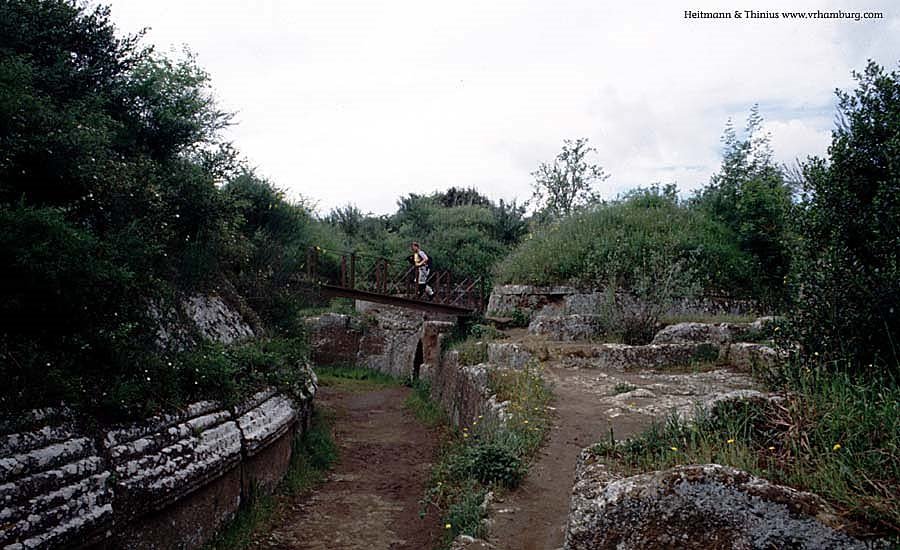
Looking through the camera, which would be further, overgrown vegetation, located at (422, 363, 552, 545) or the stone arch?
the stone arch

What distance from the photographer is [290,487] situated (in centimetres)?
762

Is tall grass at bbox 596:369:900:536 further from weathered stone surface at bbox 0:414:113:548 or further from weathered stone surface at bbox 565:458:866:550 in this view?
weathered stone surface at bbox 0:414:113:548

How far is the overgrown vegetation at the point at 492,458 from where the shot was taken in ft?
18.0

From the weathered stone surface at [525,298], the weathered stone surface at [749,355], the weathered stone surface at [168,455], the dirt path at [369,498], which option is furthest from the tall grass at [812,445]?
the weathered stone surface at [525,298]

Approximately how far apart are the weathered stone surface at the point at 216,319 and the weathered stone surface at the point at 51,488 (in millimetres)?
3590

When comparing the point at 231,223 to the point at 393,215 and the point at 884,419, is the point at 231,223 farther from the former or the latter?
the point at 393,215

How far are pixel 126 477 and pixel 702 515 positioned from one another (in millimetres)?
3681

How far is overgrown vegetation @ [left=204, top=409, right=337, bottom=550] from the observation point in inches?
228

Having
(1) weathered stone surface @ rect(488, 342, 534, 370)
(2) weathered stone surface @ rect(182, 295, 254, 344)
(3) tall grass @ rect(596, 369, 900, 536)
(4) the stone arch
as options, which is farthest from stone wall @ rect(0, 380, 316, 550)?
(4) the stone arch

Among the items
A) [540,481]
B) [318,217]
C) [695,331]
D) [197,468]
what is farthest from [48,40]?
[318,217]

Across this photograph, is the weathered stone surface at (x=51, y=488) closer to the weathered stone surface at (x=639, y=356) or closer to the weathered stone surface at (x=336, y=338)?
the weathered stone surface at (x=639, y=356)

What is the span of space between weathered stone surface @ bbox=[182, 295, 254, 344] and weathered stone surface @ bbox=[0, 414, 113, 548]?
141 inches

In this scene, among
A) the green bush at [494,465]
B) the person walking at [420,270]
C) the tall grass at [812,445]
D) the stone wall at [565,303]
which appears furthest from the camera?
the person walking at [420,270]

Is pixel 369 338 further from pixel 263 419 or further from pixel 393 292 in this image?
pixel 263 419
